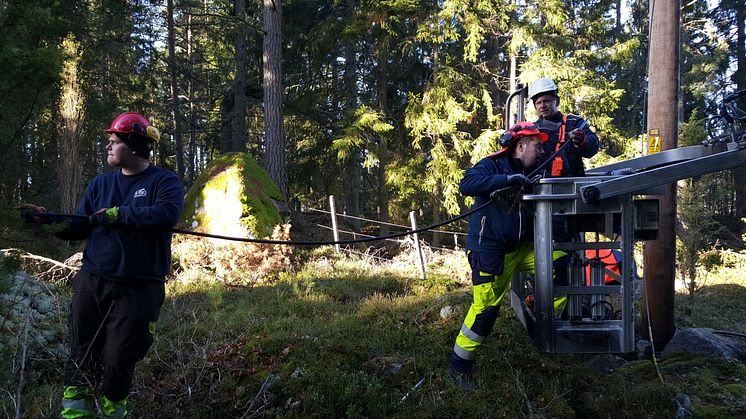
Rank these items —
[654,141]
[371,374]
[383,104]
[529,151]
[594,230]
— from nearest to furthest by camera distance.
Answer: [594,230] < [529,151] < [371,374] < [654,141] < [383,104]

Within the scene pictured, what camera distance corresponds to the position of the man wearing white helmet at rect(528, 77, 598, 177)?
4254 millimetres

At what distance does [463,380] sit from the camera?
4180 mm

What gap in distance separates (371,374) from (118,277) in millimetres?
2357

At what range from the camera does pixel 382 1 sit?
15.4 meters

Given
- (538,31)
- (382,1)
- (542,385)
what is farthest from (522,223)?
(382,1)

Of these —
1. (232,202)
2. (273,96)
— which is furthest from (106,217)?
(273,96)

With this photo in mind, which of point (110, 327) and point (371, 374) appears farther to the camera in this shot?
point (371, 374)

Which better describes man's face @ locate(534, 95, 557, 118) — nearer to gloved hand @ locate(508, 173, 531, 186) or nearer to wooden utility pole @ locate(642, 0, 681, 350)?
gloved hand @ locate(508, 173, 531, 186)

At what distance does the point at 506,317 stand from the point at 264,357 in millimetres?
2719

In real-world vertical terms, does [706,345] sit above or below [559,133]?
below

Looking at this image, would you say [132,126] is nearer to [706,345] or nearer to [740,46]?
[706,345]

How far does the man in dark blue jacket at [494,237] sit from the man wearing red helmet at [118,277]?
2.27 m

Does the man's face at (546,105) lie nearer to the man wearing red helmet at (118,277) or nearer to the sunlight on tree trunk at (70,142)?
the man wearing red helmet at (118,277)

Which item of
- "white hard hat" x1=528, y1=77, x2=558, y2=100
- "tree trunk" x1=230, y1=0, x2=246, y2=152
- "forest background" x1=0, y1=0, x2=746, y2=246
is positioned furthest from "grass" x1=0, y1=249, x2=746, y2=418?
"tree trunk" x1=230, y1=0, x2=246, y2=152
